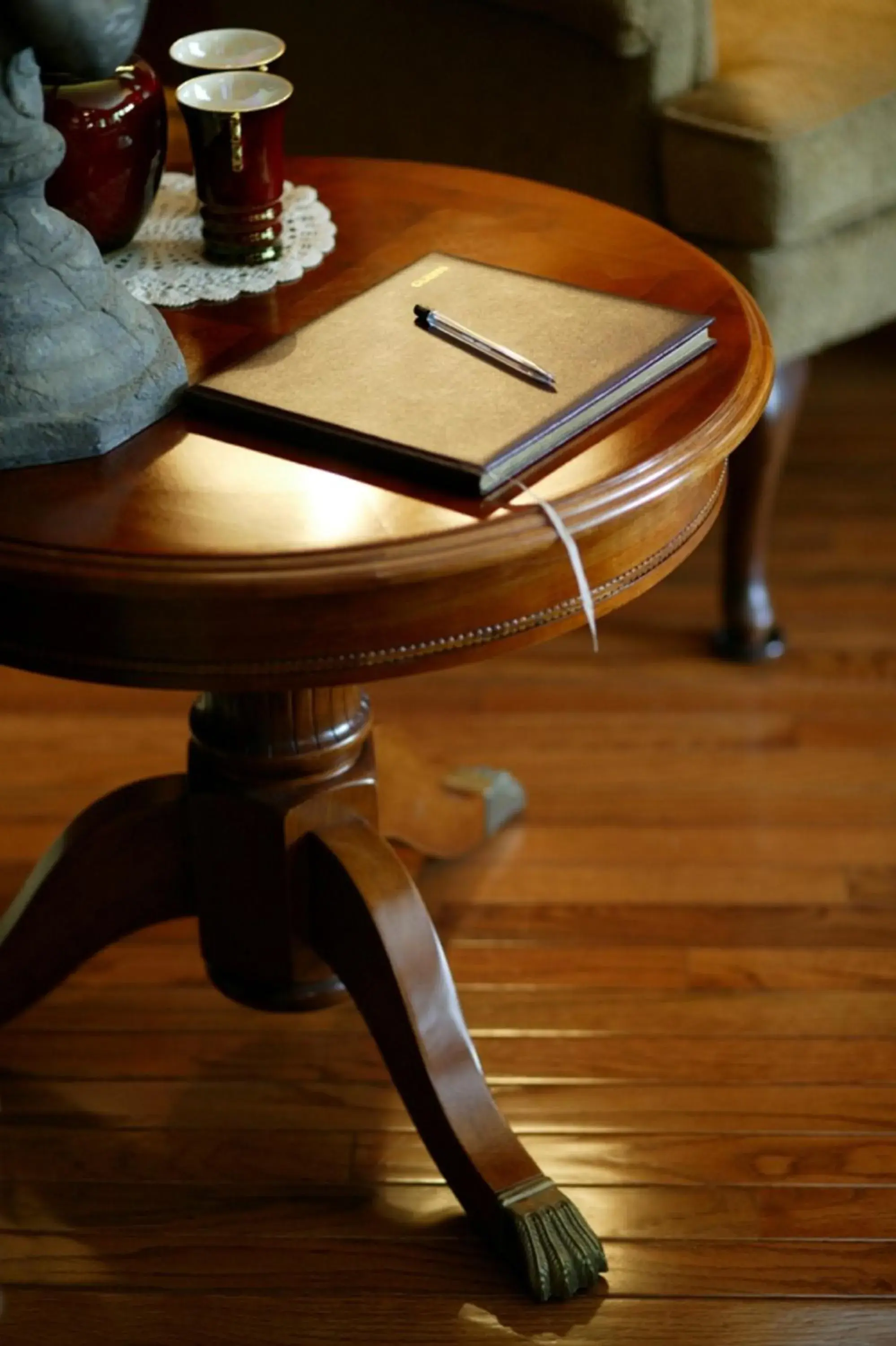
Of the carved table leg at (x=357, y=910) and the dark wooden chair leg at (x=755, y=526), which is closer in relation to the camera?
the carved table leg at (x=357, y=910)

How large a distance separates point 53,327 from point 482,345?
229 mm

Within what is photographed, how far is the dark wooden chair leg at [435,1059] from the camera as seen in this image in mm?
1077

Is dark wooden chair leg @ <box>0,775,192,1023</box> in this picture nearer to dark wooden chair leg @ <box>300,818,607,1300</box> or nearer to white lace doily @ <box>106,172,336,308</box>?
dark wooden chair leg @ <box>300,818,607,1300</box>

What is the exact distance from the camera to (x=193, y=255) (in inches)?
44.0

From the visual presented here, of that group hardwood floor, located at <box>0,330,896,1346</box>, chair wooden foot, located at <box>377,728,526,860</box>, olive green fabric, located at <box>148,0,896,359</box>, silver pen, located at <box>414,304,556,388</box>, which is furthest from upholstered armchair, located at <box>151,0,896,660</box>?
silver pen, located at <box>414,304,556,388</box>

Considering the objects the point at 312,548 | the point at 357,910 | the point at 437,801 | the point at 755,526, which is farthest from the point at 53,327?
the point at 755,526

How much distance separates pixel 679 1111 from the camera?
121cm

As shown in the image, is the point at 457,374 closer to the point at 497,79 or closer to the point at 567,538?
the point at 567,538

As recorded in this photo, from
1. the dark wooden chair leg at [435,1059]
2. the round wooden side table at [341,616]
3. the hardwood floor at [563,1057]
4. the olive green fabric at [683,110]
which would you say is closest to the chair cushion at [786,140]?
the olive green fabric at [683,110]

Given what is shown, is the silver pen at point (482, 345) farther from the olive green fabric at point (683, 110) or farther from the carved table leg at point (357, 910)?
the olive green fabric at point (683, 110)

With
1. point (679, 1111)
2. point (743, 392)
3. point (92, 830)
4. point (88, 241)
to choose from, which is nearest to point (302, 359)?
point (88, 241)

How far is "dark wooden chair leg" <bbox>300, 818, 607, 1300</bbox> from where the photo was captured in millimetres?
1077

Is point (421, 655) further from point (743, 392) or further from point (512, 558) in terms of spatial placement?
point (743, 392)

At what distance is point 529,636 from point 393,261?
13.1 inches
